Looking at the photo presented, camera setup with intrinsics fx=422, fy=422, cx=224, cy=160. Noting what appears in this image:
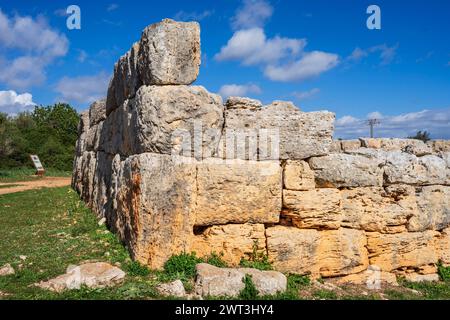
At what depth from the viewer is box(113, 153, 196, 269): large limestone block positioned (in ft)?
19.8

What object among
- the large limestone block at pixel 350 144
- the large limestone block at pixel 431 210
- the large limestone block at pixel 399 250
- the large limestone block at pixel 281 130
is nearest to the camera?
the large limestone block at pixel 281 130

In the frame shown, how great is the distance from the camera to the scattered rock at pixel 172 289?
5.24 meters

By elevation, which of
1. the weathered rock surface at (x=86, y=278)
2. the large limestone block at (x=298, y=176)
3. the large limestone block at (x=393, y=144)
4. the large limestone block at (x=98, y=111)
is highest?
the large limestone block at (x=98, y=111)

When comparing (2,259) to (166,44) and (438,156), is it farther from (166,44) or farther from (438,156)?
(438,156)

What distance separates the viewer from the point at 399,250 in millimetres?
7332


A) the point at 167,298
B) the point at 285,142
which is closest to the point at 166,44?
the point at 285,142

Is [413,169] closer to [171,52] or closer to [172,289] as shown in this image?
[171,52]

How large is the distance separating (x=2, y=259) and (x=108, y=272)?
2018 millimetres

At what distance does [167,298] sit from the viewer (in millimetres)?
5133

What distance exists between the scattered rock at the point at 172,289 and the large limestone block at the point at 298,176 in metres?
2.42

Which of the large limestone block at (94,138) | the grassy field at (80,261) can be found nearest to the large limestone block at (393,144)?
the grassy field at (80,261)

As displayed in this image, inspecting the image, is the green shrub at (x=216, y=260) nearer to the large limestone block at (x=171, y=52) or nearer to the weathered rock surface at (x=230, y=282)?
the weathered rock surface at (x=230, y=282)

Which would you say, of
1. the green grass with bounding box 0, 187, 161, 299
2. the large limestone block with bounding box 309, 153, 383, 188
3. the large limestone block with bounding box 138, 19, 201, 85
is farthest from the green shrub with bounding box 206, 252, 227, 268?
the large limestone block with bounding box 138, 19, 201, 85

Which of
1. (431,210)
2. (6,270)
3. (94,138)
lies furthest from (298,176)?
(94,138)
